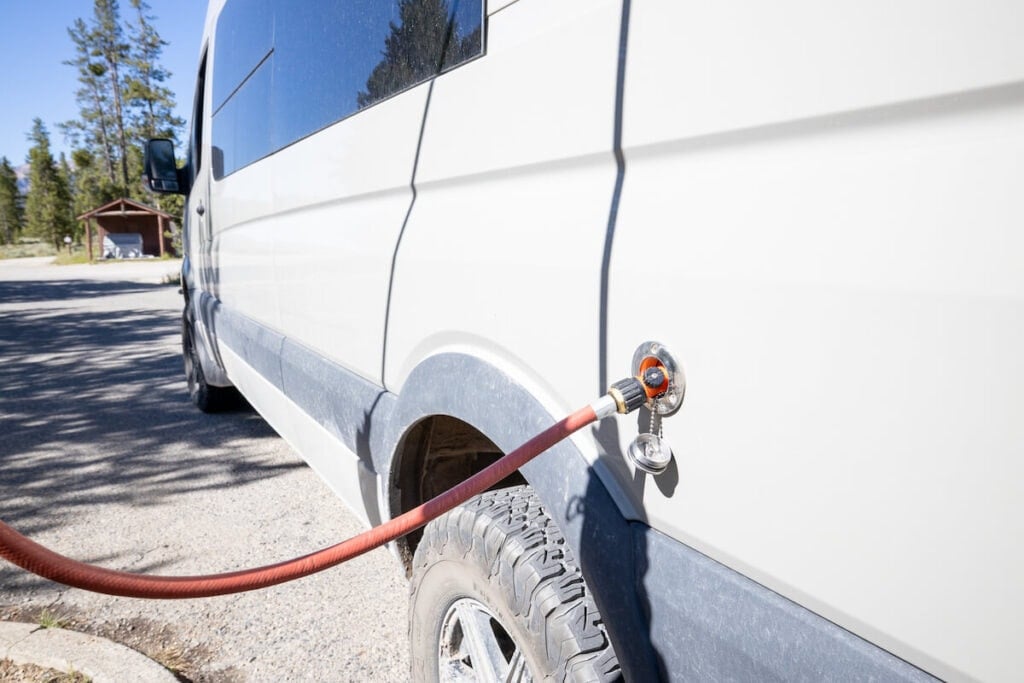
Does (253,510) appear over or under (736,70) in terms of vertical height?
under

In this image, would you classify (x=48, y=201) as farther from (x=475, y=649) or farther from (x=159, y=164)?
(x=475, y=649)

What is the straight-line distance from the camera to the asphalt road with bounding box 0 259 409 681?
2246mm

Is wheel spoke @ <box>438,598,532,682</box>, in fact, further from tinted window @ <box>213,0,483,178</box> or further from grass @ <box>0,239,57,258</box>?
grass @ <box>0,239,57,258</box>

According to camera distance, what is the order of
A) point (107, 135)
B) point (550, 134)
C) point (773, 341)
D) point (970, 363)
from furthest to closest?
point (107, 135) < point (550, 134) < point (773, 341) < point (970, 363)

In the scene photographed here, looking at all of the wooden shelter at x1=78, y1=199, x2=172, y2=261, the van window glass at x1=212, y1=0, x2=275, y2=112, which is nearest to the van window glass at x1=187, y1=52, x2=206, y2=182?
the van window glass at x1=212, y1=0, x2=275, y2=112

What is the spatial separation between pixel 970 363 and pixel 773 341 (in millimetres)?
200

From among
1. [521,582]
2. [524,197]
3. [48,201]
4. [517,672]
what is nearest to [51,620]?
[517,672]

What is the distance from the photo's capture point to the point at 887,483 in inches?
26.7

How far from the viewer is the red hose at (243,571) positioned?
2.77ft

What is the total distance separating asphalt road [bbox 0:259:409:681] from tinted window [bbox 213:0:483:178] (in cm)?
139

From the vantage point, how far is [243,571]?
0.95 m

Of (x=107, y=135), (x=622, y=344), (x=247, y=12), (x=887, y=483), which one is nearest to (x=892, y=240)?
(x=887, y=483)

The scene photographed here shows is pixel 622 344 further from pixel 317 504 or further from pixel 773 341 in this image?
pixel 317 504

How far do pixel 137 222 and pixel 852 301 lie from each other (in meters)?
42.2
